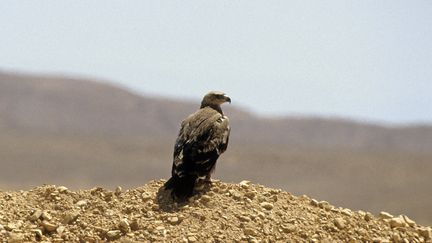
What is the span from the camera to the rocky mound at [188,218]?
33.4ft

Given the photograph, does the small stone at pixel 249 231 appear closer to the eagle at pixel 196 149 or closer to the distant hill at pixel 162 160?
the eagle at pixel 196 149

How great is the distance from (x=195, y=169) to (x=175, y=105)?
5400 inches

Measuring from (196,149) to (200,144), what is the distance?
122mm

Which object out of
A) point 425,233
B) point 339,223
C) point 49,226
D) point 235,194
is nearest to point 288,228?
point 339,223

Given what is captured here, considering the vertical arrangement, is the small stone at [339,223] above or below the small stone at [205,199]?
below

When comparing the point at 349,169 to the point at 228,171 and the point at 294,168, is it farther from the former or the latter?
the point at 228,171

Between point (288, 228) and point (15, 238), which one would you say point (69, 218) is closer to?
point (15, 238)

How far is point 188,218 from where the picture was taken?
10625 millimetres

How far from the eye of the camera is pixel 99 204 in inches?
438

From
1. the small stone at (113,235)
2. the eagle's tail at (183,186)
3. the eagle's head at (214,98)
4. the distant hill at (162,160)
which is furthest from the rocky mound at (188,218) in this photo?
the distant hill at (162,160)

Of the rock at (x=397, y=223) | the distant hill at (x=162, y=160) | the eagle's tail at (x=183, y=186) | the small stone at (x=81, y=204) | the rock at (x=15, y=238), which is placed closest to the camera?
the rock at (x=15, y=238)

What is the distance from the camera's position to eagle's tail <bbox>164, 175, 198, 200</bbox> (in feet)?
36.8

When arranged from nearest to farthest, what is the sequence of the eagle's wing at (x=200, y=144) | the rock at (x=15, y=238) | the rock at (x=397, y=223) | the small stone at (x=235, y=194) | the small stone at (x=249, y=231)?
the rock at (x=15, y=238) → the small stone at (x=249, y=231) → the eagle's wing at (x=200, y=144) → the small stone at (x=235, y=194) → the rock at (x=397, y=223)

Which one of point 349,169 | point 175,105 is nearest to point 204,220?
point 349,169
